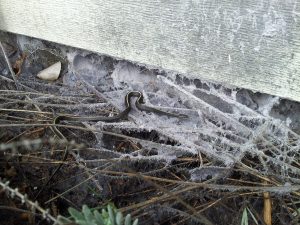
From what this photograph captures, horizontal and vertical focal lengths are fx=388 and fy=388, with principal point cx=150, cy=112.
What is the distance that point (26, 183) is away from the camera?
188 cm

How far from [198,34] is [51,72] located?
1.12m

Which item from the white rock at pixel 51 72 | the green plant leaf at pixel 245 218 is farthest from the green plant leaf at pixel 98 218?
the white rock at pixel 51 72

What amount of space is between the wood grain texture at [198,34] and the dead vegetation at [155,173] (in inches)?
10.3

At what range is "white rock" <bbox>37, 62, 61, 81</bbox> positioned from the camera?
2598 mm

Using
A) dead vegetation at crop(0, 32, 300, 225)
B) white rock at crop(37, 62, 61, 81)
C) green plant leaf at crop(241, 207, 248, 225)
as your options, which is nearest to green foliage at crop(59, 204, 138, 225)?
dead vegetation at crop(0, 32, 300, 225)

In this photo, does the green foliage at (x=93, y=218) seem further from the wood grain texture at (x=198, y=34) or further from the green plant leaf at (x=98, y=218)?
the wood grain texture at (x=198, y=34)

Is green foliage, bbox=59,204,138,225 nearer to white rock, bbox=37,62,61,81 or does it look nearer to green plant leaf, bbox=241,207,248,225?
green plant leaf, bbox=241,207,248,225

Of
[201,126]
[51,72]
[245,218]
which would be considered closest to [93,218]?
[245,218]

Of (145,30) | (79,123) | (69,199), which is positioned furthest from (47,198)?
(145,30)

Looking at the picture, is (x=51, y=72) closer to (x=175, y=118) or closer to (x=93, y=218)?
(x=175, y=118)

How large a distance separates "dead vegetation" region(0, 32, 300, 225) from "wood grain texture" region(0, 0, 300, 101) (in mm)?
262

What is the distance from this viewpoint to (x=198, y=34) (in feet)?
6.43

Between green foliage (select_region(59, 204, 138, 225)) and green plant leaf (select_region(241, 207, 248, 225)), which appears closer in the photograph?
green foliage (select_region(59, 204, 138, 225))

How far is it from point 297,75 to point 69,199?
1.22 metres
